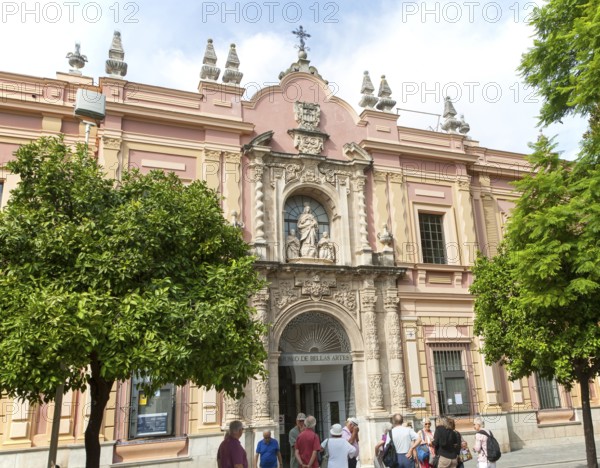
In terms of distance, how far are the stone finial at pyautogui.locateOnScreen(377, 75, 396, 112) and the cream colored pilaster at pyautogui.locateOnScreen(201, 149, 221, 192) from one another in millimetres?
6719

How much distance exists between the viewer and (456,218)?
65.4 feet

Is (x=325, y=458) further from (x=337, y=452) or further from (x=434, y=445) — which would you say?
(x=434, y=445)

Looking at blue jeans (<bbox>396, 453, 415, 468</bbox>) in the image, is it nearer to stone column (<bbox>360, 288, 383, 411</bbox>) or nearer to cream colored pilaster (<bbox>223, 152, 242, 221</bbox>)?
stone column (<bbox>360, 288, 383, 411</bbox>)

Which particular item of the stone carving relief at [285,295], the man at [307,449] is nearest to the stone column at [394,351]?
the stone carving relief at [285,295]

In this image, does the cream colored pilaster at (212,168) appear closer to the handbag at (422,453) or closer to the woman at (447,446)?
the handbag at (422,453)

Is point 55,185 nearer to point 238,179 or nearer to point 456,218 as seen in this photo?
point 238,179

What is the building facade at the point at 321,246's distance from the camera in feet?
51.0

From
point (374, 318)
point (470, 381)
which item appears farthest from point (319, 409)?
point (470, 381)

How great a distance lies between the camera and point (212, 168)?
55.9 ft

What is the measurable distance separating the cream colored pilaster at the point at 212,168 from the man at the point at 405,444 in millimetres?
9440

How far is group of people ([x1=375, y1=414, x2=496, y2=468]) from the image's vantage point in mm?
9242

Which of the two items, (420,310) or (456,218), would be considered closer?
(420,310)

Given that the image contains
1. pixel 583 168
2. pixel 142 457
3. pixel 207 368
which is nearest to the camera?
pixel 207 368

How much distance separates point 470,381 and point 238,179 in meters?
10.00
